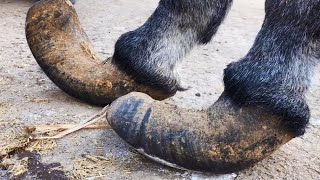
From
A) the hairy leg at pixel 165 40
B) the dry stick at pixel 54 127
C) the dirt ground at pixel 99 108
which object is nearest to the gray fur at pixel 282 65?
the dirt ground at pixel 99 108

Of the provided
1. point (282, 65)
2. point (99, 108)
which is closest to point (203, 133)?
point (282, 65)

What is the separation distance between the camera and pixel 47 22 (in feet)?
5.44

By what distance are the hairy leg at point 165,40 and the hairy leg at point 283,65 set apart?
31cm

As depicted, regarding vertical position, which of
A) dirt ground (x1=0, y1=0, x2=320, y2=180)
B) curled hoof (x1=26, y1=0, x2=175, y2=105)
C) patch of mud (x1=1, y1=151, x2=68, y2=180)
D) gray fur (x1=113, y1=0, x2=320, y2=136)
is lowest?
dirt ground (x1=0, y1=0, x2=320, y2=180)

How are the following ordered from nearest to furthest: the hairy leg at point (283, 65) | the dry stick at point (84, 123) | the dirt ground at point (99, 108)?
the hairy leg at point (283, 65) < the dirt ground at point (99, 108) < the dry stick at point (84, 123)

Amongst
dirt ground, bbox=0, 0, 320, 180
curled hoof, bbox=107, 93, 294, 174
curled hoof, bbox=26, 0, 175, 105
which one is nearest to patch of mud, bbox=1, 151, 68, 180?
→ dirt ground, bbox=0, 0, 320, 180

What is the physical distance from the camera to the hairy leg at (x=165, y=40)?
4.97 feet

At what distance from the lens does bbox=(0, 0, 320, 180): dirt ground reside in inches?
52.7

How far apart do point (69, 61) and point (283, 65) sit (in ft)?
2.21

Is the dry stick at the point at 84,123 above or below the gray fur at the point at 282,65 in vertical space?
below

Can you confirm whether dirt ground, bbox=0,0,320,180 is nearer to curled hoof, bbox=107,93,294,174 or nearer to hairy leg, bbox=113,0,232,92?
curled hoof, bbox=107,93,294,174

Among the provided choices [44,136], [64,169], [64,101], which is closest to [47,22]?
[64,101]

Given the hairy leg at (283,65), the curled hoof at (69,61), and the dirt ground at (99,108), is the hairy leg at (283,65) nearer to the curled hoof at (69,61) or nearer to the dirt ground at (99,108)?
the dirt ground at (99,108)

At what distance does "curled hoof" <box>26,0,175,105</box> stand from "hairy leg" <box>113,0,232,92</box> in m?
0.04
